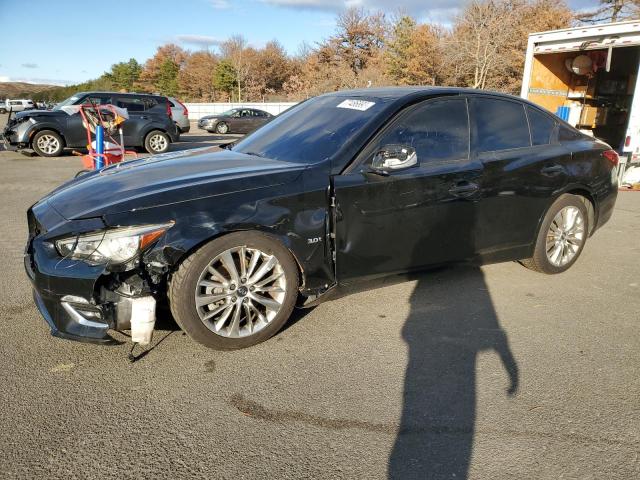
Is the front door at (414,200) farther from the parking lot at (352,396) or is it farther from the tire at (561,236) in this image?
the tire at (561,236)

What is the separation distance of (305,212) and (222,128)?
23923 mm

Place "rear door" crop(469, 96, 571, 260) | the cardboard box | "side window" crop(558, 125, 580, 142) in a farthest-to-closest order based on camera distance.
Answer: the cardboard box < "side window" crop(558, 125, 580, 142) < "rear door" crop(469, 96, 571, 260)

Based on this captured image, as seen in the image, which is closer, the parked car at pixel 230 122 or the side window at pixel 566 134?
the side window at pixel 566 134

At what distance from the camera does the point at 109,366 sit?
289 centimetres

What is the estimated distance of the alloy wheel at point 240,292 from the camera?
2926mm

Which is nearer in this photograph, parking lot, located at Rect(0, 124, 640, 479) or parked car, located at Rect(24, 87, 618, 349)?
parking lot, located at Rect(0, 124, 640, 479)

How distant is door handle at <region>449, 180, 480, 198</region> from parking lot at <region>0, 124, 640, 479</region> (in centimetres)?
81

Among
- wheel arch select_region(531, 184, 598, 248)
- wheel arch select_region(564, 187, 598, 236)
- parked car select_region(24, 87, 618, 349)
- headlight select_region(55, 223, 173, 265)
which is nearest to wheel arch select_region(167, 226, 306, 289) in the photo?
parked car select_region(24, 87, 618, 349)

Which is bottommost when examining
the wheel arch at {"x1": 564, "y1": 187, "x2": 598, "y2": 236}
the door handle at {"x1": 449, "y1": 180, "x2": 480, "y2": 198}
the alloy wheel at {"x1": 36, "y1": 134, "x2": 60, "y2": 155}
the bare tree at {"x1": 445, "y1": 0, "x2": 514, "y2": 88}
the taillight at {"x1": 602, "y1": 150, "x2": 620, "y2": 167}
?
the alloy wheel at {"x1": 36, "y1": 134, "x2": 60, "y2": 155}

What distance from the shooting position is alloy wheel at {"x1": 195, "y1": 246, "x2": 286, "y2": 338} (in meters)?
2.93

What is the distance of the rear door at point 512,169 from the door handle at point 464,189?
0.36 feet

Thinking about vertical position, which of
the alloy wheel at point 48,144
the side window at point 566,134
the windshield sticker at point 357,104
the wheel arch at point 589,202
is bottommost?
the alloy wheel at point 48,144

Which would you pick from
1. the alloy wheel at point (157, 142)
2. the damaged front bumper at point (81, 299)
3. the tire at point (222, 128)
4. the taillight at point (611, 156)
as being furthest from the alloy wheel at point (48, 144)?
the tire at point (222, 128)

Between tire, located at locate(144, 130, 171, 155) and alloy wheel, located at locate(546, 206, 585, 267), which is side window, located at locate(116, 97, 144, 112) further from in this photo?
alloy wheel, located at locate(546, 206, 585, 267)
